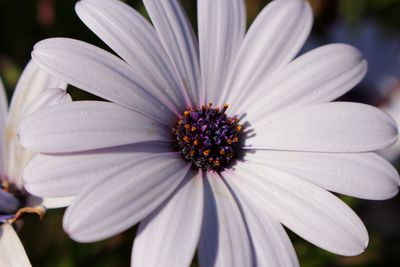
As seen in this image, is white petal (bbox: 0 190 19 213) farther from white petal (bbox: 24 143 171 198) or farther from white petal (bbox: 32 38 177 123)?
white petal (bbox: 32 38 177 123)

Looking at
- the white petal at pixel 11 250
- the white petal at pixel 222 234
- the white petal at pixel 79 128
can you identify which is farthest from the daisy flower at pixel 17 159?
the white petal at pixel 222 234

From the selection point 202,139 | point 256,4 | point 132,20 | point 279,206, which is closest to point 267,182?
point 279,206

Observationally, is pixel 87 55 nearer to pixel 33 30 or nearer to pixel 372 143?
pixel 372 143

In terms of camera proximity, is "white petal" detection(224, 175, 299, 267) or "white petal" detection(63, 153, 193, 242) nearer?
"white petal" detection(63, 153, 193, 242)

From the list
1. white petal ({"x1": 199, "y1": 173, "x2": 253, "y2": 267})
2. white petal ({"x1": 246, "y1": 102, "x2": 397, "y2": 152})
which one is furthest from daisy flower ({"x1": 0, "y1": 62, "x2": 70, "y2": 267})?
white petal ({"x1": 246, "y1": 102, "x2": 397, "y2": 152})

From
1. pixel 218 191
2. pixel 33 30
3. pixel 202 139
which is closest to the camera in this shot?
pixel 218 191

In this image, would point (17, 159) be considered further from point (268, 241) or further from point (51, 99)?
point (268, 241)

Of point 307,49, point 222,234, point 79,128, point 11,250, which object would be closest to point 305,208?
point 222,234
